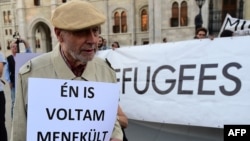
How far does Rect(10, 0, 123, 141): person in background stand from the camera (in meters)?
1.54

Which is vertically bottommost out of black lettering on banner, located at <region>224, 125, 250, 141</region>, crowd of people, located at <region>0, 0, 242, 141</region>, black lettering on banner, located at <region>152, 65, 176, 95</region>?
black lettering on banner, located at <region>224, 125, 250, 141</region>

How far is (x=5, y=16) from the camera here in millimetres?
41594

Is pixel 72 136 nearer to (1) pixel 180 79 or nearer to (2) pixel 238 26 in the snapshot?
(1) pixel 180 79

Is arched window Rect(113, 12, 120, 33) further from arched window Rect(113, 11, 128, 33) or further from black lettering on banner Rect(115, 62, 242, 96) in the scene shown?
black lettering on banner Rect(115, 62, 242, 96)

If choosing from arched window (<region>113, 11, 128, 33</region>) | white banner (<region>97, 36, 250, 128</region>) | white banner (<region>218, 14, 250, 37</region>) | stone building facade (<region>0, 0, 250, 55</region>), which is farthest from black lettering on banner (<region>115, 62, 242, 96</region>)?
arched window (<region>113, 11, 128, 33</region>)

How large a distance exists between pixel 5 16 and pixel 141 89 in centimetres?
4126

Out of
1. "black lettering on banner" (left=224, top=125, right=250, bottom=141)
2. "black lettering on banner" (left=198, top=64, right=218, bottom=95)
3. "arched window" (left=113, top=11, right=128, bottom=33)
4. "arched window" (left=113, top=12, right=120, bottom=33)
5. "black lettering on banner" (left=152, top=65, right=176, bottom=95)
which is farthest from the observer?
"arched window" (left=113, top=12, right=120, bottom=33)

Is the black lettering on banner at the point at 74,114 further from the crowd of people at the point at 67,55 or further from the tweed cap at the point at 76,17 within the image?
the tweed cap at the point at 76,17

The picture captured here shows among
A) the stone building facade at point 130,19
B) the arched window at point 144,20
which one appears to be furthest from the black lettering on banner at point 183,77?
the arched window at point 144,20

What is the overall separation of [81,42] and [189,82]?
3205 millimetres

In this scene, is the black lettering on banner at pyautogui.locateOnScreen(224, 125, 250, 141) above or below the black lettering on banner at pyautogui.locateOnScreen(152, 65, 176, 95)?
below

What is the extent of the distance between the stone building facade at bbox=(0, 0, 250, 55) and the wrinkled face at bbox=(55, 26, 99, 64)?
72.6 feet

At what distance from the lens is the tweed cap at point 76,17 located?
4.98 ft

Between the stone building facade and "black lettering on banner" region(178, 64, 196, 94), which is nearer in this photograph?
"black lettering on banner" region(178, 64, 196, 94)
